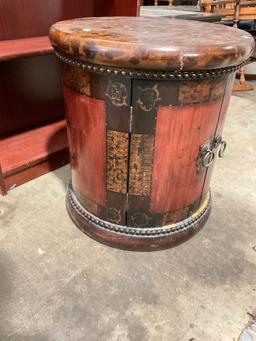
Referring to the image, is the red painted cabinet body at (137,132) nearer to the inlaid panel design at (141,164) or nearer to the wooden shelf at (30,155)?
the inlaid panel design at (141,164)

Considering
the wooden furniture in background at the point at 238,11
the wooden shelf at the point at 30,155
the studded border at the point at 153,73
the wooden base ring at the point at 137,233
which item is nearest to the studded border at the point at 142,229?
the wooden base ring at the point at 137,233

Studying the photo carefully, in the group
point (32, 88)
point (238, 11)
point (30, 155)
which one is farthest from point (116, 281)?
point (238, 11)

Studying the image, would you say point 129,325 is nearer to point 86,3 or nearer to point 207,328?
point 207,328

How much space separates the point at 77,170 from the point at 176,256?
0.55 m

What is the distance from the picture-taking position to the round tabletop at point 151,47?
2.71 ft

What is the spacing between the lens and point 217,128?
3.73ft

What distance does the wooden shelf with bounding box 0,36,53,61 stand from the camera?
1.37m

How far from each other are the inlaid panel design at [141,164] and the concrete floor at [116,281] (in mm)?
316

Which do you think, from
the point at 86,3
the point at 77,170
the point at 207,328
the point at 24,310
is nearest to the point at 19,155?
the point at 77,170

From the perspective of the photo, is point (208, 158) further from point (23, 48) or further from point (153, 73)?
point (23, 48)

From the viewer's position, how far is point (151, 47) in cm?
82

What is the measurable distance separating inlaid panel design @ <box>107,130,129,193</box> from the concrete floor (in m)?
0.32

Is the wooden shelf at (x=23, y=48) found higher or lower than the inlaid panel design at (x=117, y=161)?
higher

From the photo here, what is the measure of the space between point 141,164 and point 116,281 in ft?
1.52
